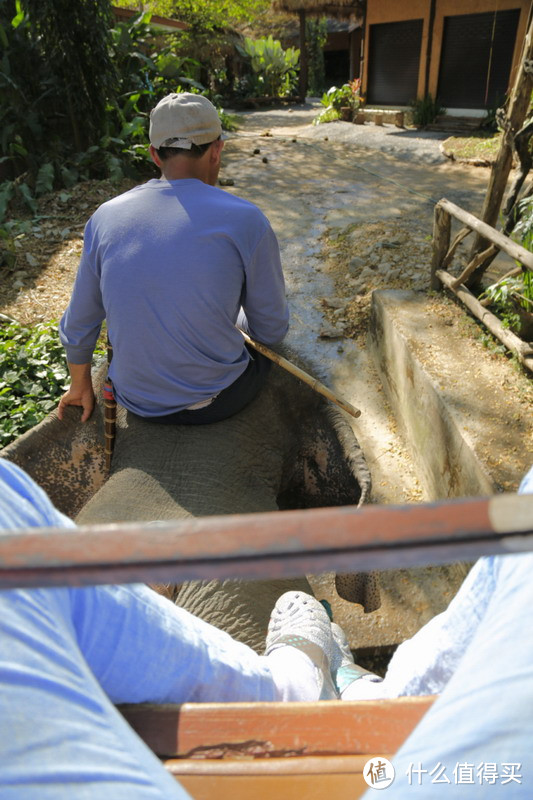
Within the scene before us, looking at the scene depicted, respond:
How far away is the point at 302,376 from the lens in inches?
88.5

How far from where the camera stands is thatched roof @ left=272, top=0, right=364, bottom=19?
1284 cm

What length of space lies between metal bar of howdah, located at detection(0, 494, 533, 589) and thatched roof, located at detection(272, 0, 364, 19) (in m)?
15.1

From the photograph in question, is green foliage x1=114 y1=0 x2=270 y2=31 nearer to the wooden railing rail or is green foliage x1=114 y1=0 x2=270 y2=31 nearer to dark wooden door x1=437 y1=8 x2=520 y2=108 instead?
dark wooden door x1=437 y1=8 x2=520 y2=108

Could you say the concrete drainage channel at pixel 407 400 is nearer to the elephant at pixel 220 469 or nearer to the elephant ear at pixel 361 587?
the elephant ear at pixel 361 587

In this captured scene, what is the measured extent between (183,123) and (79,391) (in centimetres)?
105

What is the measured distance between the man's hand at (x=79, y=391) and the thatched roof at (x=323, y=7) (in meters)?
13.7

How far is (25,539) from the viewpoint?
1.50 ft

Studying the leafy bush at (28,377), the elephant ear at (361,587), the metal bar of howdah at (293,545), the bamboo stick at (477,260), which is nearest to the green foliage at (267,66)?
the bamboo stick at (477,260)

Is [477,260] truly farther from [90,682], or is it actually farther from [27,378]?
[90,682]

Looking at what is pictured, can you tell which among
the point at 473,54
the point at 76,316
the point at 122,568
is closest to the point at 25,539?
the point at 122,568

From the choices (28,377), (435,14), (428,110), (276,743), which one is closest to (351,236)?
(28,377)

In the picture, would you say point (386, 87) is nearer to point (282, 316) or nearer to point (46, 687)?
point (282, 316)

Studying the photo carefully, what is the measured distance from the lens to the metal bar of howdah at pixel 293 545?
0.43 metres

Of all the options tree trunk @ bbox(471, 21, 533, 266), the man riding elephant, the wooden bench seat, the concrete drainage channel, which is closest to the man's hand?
the man riding elephant
